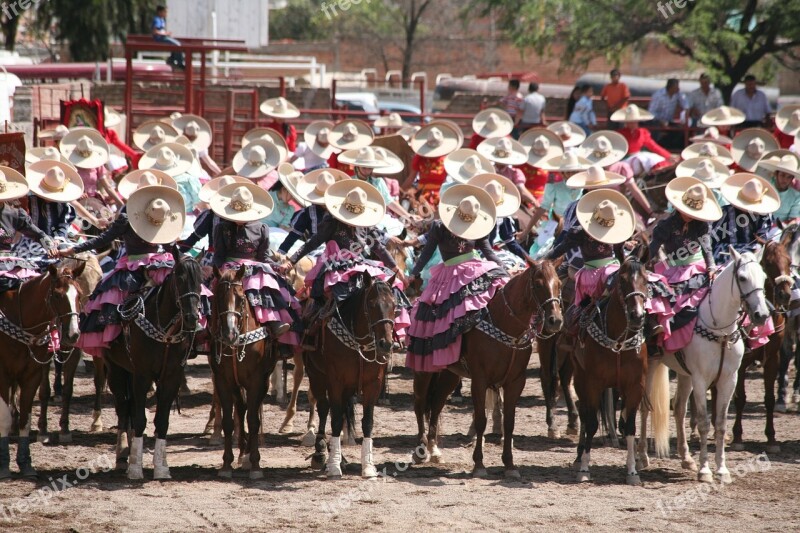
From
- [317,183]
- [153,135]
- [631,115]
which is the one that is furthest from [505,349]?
[631,115]

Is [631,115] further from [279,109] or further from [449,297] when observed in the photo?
[449,297]

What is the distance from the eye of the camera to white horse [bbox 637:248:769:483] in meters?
→ 9.66

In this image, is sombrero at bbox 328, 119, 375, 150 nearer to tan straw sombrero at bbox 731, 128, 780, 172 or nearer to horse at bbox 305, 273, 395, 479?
tan straw sombrero at bbox 731, 128, 780, 172

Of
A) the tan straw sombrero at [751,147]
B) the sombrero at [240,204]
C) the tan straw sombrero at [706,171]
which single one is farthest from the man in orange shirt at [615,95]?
the sombrero at [240,204]

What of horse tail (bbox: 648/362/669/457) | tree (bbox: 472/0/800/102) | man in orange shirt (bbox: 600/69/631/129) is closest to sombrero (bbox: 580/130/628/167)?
horse tail (bbox: 648/362/669/457)

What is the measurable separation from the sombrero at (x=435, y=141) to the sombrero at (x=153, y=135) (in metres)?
3.67

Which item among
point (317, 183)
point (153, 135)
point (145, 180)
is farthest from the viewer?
point (153, 135)

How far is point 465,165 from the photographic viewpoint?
1348 cm

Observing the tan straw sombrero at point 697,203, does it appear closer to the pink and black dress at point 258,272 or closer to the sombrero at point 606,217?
the sombrero at point 606,217

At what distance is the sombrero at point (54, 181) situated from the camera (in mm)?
10648

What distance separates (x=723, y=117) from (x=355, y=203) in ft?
Result: 38.8

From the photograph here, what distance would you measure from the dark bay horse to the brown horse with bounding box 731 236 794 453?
4.81 metres

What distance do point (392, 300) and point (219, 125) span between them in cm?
1515

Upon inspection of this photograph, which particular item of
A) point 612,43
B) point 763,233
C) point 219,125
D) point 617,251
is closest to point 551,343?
point 617,251
